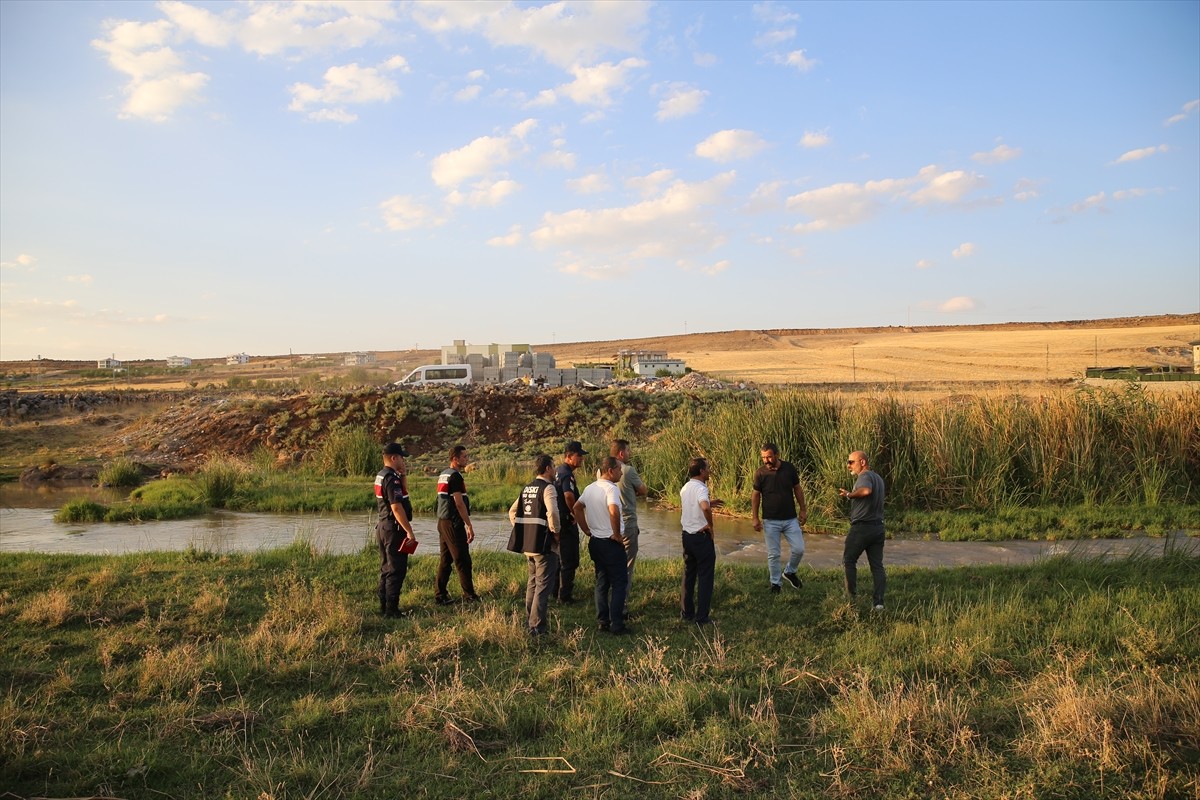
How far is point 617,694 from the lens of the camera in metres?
5.93

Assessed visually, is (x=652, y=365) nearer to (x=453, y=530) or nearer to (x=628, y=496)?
(x=628, y=496)

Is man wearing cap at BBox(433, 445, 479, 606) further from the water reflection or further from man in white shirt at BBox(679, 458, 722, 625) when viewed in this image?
the water reflection

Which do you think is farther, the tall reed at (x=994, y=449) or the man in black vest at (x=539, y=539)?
the tall reed at (x=994, y=449)

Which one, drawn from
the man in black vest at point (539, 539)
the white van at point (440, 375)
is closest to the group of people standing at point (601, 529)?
the man in black vest at point (539, 539)

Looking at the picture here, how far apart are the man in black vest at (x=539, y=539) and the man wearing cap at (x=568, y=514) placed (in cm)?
21

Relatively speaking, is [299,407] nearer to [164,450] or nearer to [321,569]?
[164,450]

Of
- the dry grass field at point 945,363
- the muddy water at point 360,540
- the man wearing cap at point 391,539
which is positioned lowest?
the muddy water at point 360,540

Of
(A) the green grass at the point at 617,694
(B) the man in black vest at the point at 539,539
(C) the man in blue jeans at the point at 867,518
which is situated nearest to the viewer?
(A) the green grass at the point at 617,694

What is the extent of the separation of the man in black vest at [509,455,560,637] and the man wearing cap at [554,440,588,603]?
8.1 inches

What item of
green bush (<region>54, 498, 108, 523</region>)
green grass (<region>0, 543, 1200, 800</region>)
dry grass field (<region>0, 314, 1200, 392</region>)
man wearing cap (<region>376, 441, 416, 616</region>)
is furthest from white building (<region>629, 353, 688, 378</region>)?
green grass (<region>0, 543, 1200, 800</region>)

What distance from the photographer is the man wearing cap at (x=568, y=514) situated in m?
8.39

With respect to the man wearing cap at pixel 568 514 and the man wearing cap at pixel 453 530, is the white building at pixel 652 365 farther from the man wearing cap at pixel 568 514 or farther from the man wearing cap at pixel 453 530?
the man wearing cap at pixel 453 530

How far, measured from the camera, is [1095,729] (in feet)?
16.5

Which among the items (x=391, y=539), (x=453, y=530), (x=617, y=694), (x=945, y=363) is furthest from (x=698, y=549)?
(x=945, y=363)
